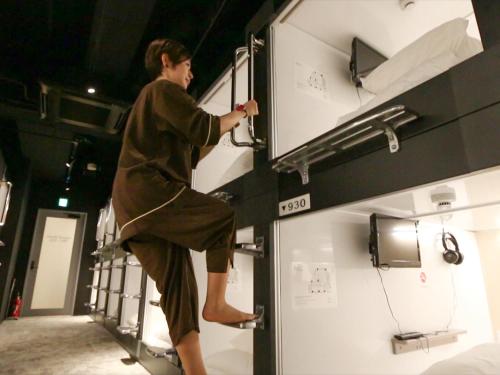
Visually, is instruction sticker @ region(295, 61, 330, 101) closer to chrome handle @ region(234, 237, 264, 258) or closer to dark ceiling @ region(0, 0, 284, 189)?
dark ceiling @ region(0, 0, 284, 189)

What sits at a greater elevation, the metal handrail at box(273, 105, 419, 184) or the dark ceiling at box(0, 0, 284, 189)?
the dark ceiling at box(0, 0, 284, 189)

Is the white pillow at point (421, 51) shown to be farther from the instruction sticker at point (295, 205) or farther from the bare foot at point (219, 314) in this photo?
the bare foot at point (219, 314)

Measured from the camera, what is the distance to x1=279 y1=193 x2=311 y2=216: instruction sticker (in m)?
1.29

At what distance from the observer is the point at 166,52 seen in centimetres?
132

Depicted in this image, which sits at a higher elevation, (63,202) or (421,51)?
(63,202)

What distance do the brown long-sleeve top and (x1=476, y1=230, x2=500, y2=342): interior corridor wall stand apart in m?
2.38

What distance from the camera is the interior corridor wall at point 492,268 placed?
7.54 ft

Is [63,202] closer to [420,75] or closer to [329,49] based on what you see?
[329,49]

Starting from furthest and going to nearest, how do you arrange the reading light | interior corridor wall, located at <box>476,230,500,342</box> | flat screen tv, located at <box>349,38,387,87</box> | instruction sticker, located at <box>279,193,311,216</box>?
the reading light
interior corridor wall, located at <box>476,230,500,342</box>
flat screen tv, located at <box>349,38,387,87</box>
instruction sticker, located at <box>279,193,311,216</box>

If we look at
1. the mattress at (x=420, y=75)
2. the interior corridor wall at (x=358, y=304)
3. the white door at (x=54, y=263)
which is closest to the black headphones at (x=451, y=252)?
the interior corridor wall at (x=358, y=304)

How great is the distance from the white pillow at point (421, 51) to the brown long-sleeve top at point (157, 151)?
0.73 meters

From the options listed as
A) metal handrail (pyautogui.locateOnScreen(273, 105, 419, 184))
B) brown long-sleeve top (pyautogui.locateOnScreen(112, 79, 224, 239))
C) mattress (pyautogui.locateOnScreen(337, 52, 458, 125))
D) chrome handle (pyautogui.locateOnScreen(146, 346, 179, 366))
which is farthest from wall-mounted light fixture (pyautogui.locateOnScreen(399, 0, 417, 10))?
chrome handle (pyautogui.locateOnScreen(146, 346, 179, 366))

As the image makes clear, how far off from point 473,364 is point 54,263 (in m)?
7.85

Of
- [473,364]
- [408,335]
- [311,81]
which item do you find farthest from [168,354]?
[311,81]
